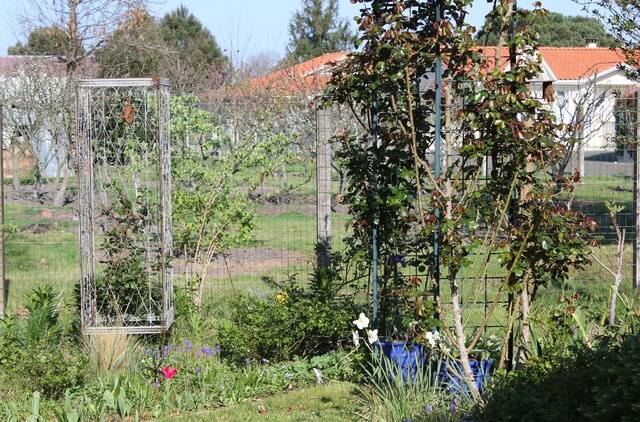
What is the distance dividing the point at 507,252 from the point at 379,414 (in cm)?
118

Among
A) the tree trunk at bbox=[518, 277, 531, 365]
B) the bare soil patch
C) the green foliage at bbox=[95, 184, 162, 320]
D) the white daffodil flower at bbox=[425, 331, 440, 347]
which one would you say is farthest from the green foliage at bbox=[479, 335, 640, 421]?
the bare soil patch

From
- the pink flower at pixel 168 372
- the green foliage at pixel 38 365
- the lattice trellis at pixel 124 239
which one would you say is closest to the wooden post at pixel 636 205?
the lattice trellis at pixel 124 239

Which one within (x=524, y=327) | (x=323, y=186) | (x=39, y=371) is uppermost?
(x=323, y=186)

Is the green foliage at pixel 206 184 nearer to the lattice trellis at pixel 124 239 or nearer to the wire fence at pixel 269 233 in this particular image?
the wire fence at pixel 269 233

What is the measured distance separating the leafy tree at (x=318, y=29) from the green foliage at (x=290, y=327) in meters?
35.8

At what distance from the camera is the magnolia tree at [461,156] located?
4633 mm

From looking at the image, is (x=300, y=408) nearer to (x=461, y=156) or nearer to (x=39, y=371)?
(x=39, y=371)

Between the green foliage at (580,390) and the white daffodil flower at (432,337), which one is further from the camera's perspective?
the white daffodil flower at (432,337)

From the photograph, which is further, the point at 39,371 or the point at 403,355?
the point at 39,371

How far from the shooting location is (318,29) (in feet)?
137

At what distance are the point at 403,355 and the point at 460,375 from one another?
41 centimetres

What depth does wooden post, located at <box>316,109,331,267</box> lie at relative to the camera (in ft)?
23.4

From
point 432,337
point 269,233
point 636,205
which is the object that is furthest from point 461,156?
point 269,233

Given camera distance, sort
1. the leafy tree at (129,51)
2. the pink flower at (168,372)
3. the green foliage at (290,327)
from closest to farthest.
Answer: the pink flower at (168,372)
the green foliage at (290,327)
the leafy tree at (129,51)
